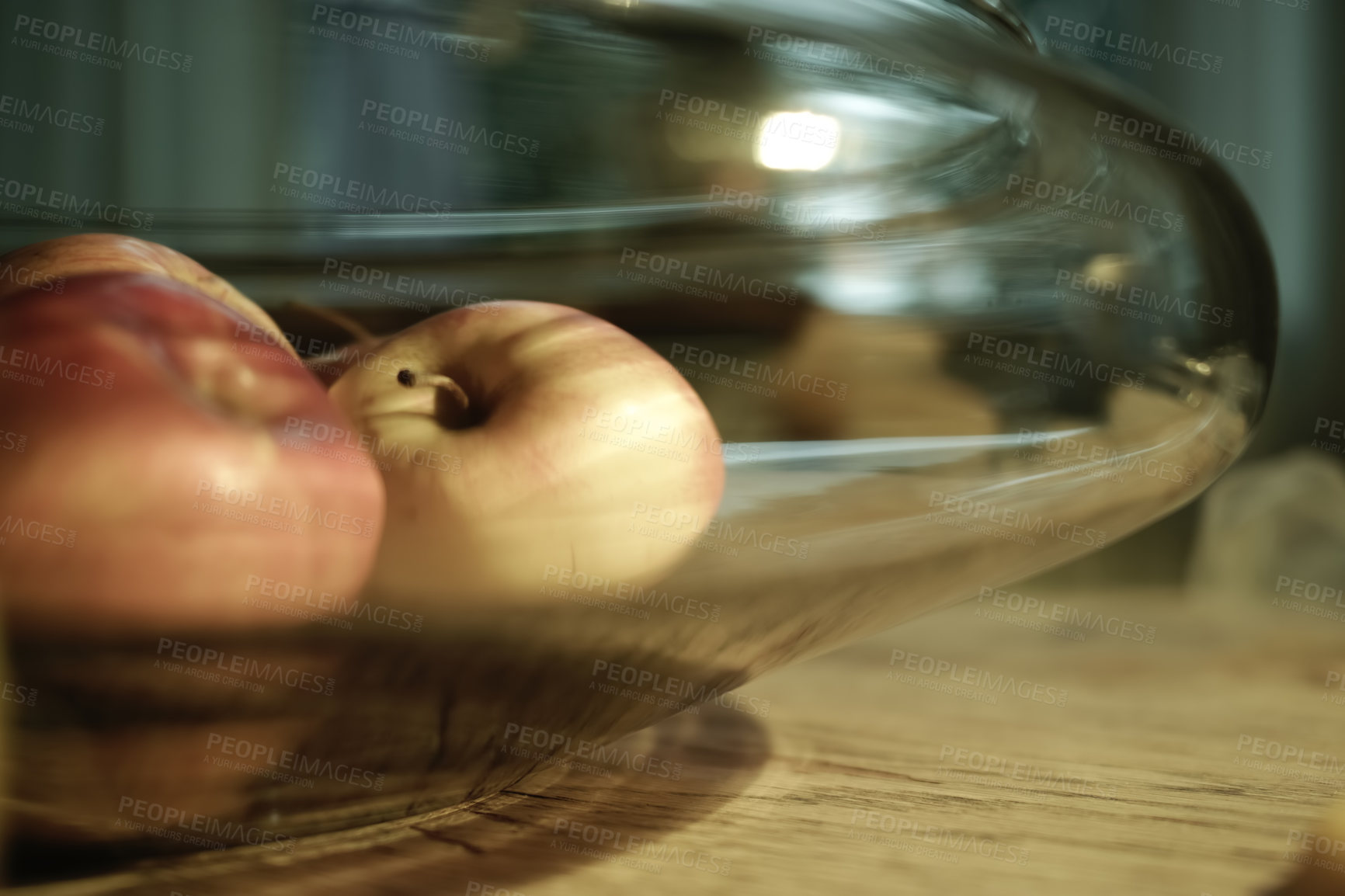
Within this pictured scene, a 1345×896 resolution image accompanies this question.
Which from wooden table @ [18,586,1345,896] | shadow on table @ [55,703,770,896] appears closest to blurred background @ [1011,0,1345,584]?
wooden table @ [18,586,1345,896]

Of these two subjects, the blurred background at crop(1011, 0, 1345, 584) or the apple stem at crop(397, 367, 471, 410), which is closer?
the apple stem at crop(397, 367, 471, 410)

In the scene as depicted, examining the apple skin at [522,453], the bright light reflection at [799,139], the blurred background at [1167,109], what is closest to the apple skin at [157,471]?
the apple skin at [522,453]

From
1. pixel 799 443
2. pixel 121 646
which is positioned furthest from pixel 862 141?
pixel 121 646

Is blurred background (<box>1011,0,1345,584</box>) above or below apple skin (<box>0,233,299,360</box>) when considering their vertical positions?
above

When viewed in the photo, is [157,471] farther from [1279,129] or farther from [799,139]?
[1279,129]

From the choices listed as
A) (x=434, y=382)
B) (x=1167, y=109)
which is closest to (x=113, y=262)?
(x=434, y=382)

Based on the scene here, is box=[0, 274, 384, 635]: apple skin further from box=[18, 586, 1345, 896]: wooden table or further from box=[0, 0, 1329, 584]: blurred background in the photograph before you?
box=[0, 0, 1329, 584]: blurred background

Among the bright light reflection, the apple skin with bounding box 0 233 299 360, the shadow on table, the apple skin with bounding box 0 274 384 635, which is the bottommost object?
the shadow on table
